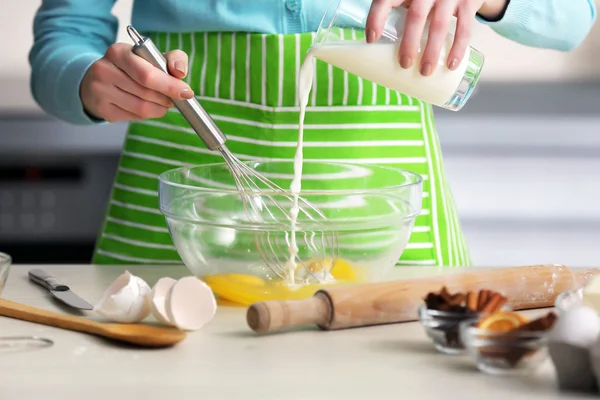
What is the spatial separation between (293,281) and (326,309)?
0.36 feet

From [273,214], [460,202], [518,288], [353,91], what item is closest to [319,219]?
[273,214]

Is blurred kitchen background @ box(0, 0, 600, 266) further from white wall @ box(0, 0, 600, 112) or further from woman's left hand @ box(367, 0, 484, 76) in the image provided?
woman's left hand @ box(367, 0, 484, 76)

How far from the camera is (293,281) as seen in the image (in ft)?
2.89

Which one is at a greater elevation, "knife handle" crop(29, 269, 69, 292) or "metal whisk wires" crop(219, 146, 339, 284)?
"metal whisk wires" crop(219, 146, 339, 284)

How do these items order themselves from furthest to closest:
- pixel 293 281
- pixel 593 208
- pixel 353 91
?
1. pixel 593 208
2. pixel 353 91
3. pixel 293 281

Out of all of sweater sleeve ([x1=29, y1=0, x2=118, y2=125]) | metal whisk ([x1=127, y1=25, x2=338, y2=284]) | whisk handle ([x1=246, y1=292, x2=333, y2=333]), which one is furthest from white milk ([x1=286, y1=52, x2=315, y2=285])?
sweater sleeve ([x1=29, y1=0, x2=118, y2=125])

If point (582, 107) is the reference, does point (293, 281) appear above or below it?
below

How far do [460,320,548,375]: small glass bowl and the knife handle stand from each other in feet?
1.37

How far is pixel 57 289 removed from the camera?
0.91 m

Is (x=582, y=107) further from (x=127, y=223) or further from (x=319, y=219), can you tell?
(x=319, y=219)

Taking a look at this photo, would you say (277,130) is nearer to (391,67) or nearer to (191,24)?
(191,24)

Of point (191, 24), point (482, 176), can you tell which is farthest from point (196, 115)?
point (482, 176)

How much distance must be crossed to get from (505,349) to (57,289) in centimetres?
45

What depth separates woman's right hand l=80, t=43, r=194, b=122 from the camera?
36.8 inches
